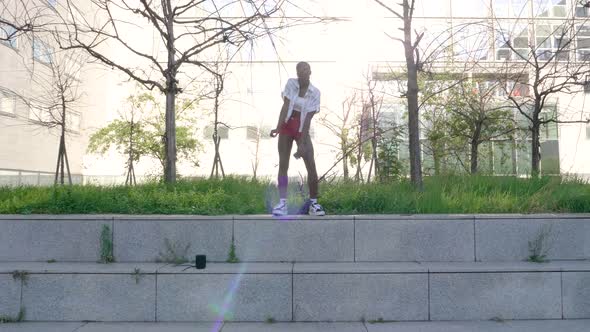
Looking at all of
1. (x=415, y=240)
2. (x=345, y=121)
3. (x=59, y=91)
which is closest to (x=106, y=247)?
(x=415, y=240)

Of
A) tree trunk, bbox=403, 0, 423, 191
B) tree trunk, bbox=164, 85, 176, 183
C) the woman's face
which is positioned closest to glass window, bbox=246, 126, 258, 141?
tree trunk, bbox=164, 85, 176, 183

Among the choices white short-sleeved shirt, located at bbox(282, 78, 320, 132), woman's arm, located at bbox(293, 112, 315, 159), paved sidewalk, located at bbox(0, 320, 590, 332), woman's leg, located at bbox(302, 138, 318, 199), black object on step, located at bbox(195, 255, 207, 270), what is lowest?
paved sidewalk, located at bbox(0, 320, 590, 332)

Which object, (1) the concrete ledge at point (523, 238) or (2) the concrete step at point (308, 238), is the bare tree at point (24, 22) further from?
(1) the concrete ledge at point (523, 238)

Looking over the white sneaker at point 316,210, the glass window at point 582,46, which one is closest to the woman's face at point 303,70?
the white sneaker at point 316,210

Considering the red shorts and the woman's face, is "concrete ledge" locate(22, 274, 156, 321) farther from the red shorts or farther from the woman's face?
the woman's face

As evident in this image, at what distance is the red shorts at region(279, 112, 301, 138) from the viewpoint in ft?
21.2

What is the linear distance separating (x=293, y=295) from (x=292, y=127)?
7.95 feet

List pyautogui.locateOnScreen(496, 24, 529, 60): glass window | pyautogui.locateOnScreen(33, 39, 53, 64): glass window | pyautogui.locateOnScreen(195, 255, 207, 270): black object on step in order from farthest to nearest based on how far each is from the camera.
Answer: pyautogui.locateOnScreen(496, 24, 529, 60): glass window < pyautogui.locateOnScreen(33, 39, 53, 64): glass window < pyautogui.locateOnScreen(195, 255, 207, 270): black object on step

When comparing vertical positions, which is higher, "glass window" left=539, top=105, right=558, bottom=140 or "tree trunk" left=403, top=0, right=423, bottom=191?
"glass window" left=539, top=105, right=558, bottom=140

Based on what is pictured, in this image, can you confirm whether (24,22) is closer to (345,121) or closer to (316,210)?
(316,210)

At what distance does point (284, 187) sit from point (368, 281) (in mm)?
1860

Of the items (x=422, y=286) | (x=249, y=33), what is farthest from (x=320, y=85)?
(x=422, y=286)

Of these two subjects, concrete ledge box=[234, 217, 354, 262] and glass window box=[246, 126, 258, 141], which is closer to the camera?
concrete ledge box=[234, 217, 354, 262]

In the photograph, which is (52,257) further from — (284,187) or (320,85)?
(320,85)
